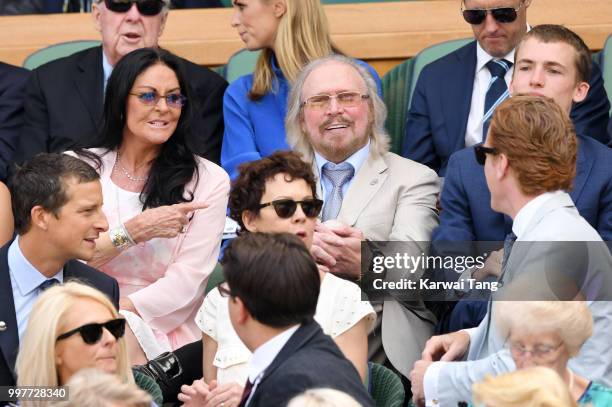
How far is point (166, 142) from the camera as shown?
5.37 m

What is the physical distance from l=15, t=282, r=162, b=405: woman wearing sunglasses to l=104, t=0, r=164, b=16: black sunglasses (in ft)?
7.58

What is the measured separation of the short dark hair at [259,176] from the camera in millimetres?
4492

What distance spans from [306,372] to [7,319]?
4.62ft

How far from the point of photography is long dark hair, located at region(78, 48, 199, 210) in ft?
17.1

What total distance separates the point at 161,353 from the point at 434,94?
1.74m

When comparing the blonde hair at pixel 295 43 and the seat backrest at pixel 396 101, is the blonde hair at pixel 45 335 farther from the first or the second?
the seat backrest at pixel 396 101

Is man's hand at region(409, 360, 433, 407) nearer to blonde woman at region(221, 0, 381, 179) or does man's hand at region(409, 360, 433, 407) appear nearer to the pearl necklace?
the pearl necklace

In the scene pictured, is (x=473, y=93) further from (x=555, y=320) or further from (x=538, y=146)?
(x=555, y=320)

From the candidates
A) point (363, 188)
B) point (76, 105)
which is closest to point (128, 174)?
point (76, 105)

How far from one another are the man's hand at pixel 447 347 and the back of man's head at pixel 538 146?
1.82 ft

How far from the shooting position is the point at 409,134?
5.82 metres

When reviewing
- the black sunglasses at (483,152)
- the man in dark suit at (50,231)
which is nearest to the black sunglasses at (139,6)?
the man in dark suit at (50,231)

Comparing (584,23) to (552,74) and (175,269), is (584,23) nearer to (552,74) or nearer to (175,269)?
(552,74)

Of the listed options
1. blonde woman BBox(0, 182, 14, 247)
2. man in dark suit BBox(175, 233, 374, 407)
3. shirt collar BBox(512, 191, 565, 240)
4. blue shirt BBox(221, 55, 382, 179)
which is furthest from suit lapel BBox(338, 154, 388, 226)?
man in dark suit BBox(175, 233, 374, 407)
